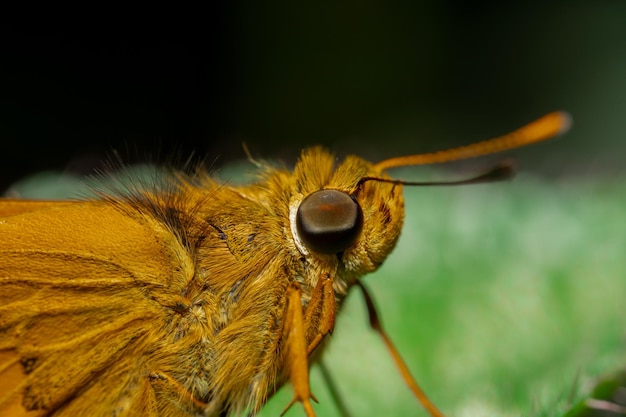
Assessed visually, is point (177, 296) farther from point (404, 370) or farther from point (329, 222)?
point (404, 370)

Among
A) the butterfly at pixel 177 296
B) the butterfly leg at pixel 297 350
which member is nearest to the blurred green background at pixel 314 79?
the butterfly at pixel 177 296

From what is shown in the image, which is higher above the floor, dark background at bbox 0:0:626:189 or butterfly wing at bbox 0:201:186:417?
dark background at bbox 0:0:626:189

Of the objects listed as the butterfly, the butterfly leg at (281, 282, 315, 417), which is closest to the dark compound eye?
the butterfly

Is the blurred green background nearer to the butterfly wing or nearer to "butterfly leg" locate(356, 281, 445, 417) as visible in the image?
"butterfly leg" locate(356, 281, 445, 417)

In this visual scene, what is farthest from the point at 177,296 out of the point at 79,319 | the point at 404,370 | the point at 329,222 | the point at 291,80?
the point at 291,80

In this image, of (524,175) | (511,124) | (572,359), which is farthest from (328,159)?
(511,124)

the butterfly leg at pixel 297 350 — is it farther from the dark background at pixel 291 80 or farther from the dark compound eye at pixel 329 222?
the dark background at pixel 291 80
